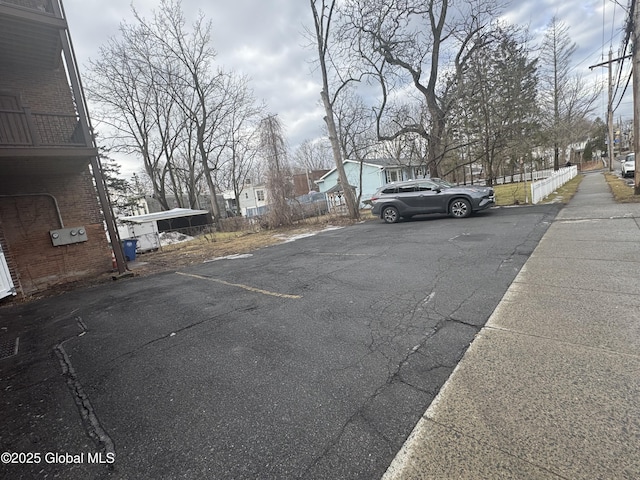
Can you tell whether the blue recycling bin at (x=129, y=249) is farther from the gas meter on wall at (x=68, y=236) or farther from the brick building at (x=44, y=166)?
the gas meter on wall at (x=68, y=236)

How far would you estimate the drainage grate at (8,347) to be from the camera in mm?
3747

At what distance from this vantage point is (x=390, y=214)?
1281 cm

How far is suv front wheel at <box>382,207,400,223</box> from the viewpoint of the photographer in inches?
498

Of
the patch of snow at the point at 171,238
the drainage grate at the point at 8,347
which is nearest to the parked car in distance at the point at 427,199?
the drainage grate at the point at 8,347

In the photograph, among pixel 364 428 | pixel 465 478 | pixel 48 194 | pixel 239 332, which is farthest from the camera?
pixel 48 194

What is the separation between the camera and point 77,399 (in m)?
2.54

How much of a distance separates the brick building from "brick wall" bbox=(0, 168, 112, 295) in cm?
2

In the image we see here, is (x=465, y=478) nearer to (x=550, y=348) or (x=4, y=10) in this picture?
(x=550, y=348)

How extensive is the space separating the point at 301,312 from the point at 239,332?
2.84ft

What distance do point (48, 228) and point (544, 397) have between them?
445 inches

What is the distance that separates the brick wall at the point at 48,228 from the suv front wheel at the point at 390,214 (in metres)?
10.6

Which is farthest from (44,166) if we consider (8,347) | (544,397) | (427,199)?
(427,199)

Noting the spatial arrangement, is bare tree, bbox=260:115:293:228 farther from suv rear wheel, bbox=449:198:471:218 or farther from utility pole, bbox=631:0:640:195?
utility pole, bbox=631:0:640:195

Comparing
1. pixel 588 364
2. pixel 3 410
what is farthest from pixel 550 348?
pixel 3 410
